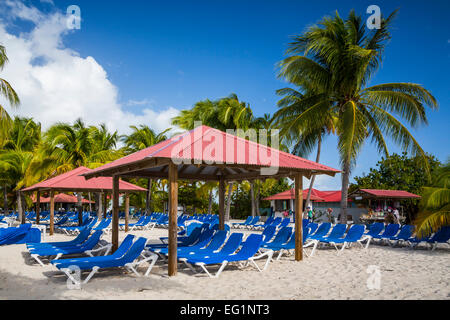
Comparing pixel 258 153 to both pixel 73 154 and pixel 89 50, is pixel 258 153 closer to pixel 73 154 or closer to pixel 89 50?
pixel 89 50

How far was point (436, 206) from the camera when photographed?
1156 centimetres

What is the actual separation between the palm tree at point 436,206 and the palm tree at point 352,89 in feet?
8.26

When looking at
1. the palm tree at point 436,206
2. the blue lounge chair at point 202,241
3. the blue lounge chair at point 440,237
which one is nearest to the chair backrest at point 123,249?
the blue lounge chair at point 202,241

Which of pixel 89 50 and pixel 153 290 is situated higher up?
pixel 89 50

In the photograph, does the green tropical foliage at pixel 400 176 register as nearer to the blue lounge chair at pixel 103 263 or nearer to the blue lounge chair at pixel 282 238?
the blue lounge chair at pixel 282 238

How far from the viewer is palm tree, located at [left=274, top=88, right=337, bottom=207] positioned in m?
15.1

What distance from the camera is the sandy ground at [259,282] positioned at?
19.6ft

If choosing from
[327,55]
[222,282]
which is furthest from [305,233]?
[327,55]

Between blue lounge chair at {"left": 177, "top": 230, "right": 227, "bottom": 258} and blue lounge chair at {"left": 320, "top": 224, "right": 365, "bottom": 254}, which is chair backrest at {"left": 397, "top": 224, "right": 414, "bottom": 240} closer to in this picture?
blue lounge chair at {"left": 320, "top": 224, "right": 365, "bottom": 254}

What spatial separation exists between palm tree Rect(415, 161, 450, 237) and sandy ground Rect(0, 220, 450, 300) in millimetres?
1684

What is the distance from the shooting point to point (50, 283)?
6699 millimetres
